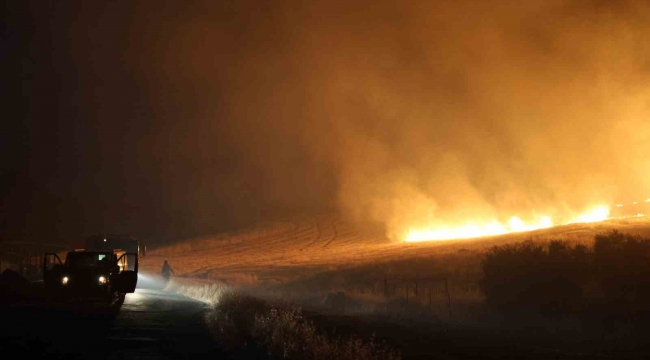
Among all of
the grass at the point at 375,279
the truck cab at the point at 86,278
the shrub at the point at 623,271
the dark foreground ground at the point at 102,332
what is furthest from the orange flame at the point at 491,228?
the dark foreground ground at the point at 102,332

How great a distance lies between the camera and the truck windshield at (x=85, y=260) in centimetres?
3073

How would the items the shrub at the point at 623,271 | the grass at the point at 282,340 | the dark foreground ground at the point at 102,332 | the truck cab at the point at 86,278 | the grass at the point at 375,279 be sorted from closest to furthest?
the grass at the point at 282,340
the dark foreground ground at the point at 102,332
the grass at the point at 375,279
the shrub at the point at 623,271
the truck cab at the point at 86,278

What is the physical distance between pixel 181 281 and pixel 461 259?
27.6 metres

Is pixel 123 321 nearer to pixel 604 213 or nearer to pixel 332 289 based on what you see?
pixel 332 289

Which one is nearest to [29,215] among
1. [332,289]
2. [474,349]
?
[332,289]

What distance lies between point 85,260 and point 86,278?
1138 millimetres

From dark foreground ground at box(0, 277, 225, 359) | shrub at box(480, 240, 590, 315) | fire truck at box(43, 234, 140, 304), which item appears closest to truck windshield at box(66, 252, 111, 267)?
fire truck at box(43, 234, 140, 304)

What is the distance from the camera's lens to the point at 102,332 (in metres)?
20.2

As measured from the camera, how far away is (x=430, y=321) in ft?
107

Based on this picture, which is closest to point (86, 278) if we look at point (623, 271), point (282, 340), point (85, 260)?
point (85, 260)

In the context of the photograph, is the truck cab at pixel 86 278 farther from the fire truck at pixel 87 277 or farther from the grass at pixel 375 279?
the grass at pixel 375 279

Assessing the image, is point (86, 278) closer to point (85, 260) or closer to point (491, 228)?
point (85, 260)

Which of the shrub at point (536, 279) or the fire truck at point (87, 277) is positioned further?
the shrub at point (536, 279)

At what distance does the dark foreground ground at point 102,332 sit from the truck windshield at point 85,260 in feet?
6.51
